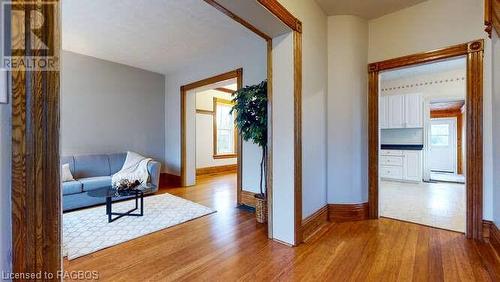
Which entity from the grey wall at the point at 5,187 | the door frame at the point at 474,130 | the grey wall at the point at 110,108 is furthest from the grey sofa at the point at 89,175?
the door frame at the point at 474,130

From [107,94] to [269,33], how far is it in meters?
3.89

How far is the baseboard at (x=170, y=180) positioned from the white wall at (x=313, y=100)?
3431 mm

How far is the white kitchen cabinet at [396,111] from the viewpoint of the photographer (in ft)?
19.0

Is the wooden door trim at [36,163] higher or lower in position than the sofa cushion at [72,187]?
higher

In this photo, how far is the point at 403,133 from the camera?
6039 mm

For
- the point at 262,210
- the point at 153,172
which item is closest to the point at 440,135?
the point at 262,210

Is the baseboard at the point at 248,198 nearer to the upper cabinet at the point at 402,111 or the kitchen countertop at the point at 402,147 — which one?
the upper cabinet at the point at 402,111

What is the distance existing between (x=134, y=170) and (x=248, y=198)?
227 centimetres

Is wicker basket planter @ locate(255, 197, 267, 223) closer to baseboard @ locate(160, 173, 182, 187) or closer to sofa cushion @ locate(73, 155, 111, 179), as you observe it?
baseboard @ locate(160, 173, 182, 187)

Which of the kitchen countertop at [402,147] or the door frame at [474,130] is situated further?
the kitchen countertop at [402,147]

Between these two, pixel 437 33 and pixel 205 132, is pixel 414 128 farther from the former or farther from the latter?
pixel 205 132

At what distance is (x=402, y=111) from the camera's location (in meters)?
5.79

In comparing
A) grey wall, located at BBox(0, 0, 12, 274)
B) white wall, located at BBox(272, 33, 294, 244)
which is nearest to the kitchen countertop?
white wall, located at BBox(272, 33, 294, 244)

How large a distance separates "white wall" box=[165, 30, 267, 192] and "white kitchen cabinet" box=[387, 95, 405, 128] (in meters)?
4.18
